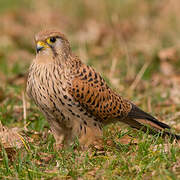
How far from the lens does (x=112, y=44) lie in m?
9.23

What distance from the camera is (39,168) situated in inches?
158

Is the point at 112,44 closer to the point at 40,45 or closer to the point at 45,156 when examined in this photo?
the point at 40,45

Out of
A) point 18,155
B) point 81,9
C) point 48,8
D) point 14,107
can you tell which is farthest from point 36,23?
point 18,155

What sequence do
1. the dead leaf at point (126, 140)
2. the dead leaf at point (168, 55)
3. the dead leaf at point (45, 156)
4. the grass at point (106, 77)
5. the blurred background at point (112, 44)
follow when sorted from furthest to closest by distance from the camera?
the dead leaf at point (168, 55)
the blurred background at point (112, 44)
the dead leaf at point (126, 140)
the dead leaf at point (45, 156)
the grass at point (106, 77)

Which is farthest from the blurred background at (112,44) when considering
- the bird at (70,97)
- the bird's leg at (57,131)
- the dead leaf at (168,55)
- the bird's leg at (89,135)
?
the bird's leg at (89,135)

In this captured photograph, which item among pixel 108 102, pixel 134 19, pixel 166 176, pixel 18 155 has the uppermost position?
pixel 134 19

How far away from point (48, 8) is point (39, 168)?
8508mm

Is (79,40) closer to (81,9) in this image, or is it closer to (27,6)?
(81,9)

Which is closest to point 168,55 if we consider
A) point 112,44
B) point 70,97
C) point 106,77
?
point 112,44

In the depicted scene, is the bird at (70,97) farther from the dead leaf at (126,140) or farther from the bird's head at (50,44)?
the dead leaf at (126,140)

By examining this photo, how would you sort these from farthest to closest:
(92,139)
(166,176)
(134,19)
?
(134,19) < (92,139) < (166,176)

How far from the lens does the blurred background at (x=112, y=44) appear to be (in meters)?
6.45

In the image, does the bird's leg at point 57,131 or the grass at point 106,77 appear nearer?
the grass at point 106,77

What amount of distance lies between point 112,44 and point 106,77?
246cm
